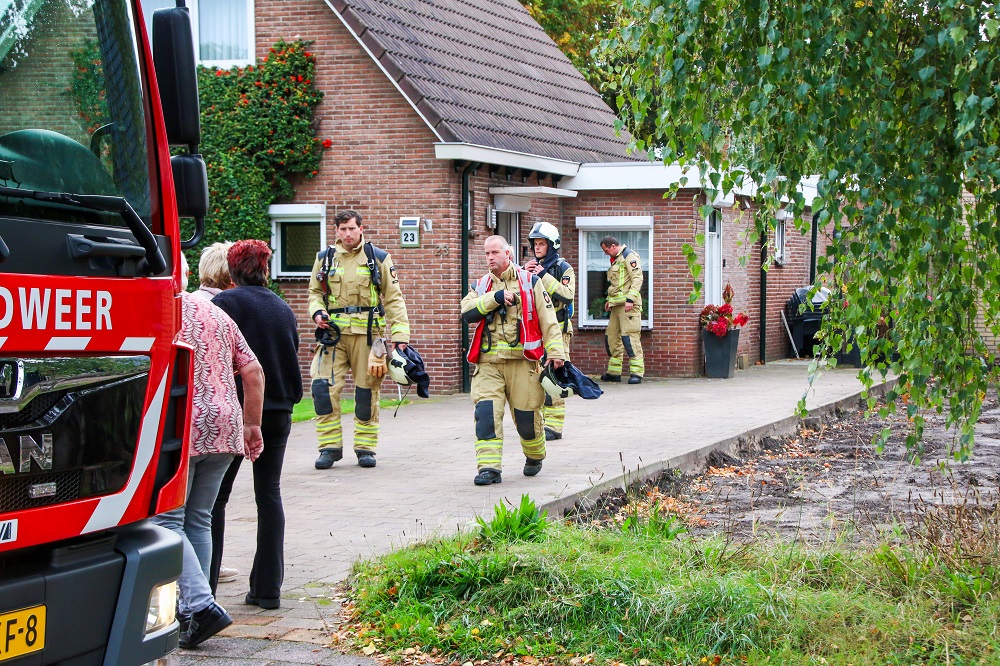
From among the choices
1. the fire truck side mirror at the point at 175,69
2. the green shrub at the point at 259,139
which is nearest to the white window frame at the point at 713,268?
the green shrub at the point at 259,139

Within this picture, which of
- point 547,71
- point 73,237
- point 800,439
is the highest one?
point 547,71

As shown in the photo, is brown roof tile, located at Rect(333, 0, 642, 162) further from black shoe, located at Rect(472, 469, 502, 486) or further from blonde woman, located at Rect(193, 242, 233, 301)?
blonde woman, located at Rect(193, 242, 233, 301)

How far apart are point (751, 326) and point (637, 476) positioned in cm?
1397

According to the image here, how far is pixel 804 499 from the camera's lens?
9.15m

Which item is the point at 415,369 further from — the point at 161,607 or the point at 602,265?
the point at 602,265

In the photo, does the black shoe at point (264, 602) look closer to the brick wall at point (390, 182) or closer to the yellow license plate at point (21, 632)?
the yellow license plate at point (21, 632)

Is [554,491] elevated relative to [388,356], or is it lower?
lower

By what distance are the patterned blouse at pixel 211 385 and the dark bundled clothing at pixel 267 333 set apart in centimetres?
61

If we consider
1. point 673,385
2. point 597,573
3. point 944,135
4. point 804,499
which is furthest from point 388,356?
point 673,385

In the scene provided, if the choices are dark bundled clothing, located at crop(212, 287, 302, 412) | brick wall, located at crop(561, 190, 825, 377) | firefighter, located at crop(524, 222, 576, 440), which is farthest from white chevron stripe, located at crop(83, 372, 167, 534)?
brick wall, located at crop(561, 190, 825, 377)

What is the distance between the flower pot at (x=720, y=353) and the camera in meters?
19.4

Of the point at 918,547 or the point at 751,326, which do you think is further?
the point at 751,326

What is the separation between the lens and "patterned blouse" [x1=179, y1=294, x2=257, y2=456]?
5496mm

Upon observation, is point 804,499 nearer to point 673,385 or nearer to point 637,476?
point 637,476
